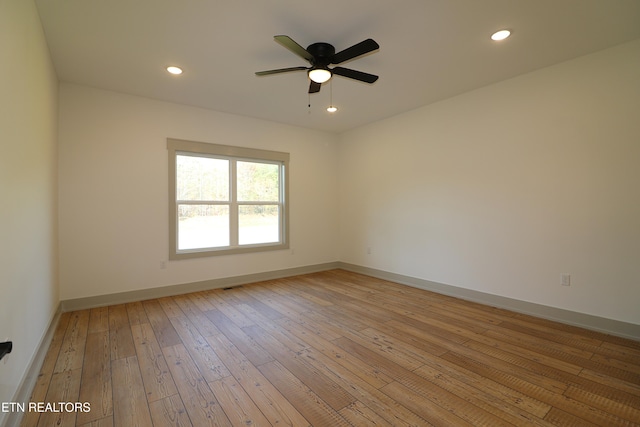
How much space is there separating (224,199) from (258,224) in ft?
2.46

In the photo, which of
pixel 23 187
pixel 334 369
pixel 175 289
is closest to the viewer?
pixel 23 187

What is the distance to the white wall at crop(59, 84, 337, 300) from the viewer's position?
352 centimetres

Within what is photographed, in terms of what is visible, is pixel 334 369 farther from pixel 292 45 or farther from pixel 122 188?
pixel 122 188

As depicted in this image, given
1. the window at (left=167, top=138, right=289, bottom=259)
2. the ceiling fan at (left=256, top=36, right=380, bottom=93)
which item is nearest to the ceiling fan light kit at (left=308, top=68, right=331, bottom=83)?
the ceiling fan at (left=256, top=36, right=380, bottom=93)

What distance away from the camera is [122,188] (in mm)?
3820

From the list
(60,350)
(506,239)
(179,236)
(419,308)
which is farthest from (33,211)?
(506,239)

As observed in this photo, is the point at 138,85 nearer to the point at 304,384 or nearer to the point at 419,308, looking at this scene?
the point at 304,384

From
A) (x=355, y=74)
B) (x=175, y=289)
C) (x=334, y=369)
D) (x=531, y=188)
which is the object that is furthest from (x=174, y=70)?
(x=531, y=188)

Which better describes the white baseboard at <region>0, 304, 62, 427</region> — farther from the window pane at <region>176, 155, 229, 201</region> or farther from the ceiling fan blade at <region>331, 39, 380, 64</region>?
the ceiling fan blade at <region>331, 39, 380, 64</region>

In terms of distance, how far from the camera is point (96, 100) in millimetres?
3643

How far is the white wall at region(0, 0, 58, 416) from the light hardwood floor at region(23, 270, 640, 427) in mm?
369

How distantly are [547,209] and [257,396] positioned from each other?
138 inches

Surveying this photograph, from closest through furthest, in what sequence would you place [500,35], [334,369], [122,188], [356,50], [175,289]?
[334,369], [356,50], [500,35], [122,188], [175,289]

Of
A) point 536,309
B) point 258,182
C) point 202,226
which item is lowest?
point 536,309
